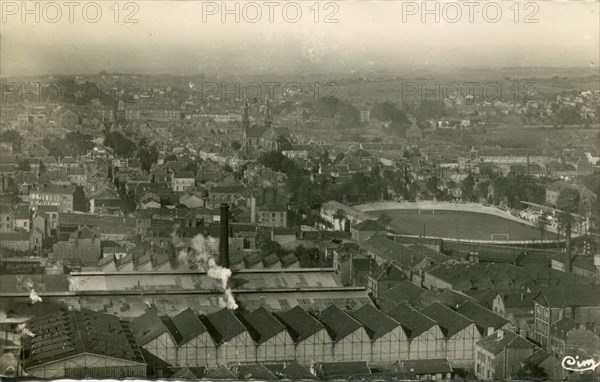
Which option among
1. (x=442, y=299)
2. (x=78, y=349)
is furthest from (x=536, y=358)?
(x=78, y=349)

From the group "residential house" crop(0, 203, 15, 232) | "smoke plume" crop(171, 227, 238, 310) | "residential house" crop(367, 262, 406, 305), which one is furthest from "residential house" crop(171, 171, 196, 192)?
"residential house" crop(367, 262, 406, 305)

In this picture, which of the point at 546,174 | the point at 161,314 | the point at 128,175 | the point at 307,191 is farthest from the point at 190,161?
the point at 546,174

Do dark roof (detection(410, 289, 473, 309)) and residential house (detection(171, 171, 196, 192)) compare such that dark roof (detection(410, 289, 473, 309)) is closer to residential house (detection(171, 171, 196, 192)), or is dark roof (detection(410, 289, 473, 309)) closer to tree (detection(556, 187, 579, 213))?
tree (detection(556, 187, 579, 213))

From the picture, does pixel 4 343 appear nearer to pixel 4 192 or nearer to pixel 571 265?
pixel 4 192

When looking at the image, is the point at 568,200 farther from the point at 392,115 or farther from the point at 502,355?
the point at 502,355

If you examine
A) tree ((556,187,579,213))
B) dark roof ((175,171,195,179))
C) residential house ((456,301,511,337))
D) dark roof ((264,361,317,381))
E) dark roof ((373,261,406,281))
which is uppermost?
dark roof ((175,171,195,179))

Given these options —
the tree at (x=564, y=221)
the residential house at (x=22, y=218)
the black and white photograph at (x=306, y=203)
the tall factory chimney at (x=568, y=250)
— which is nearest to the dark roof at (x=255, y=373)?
the black and white photograph at (x=306, y=203)
